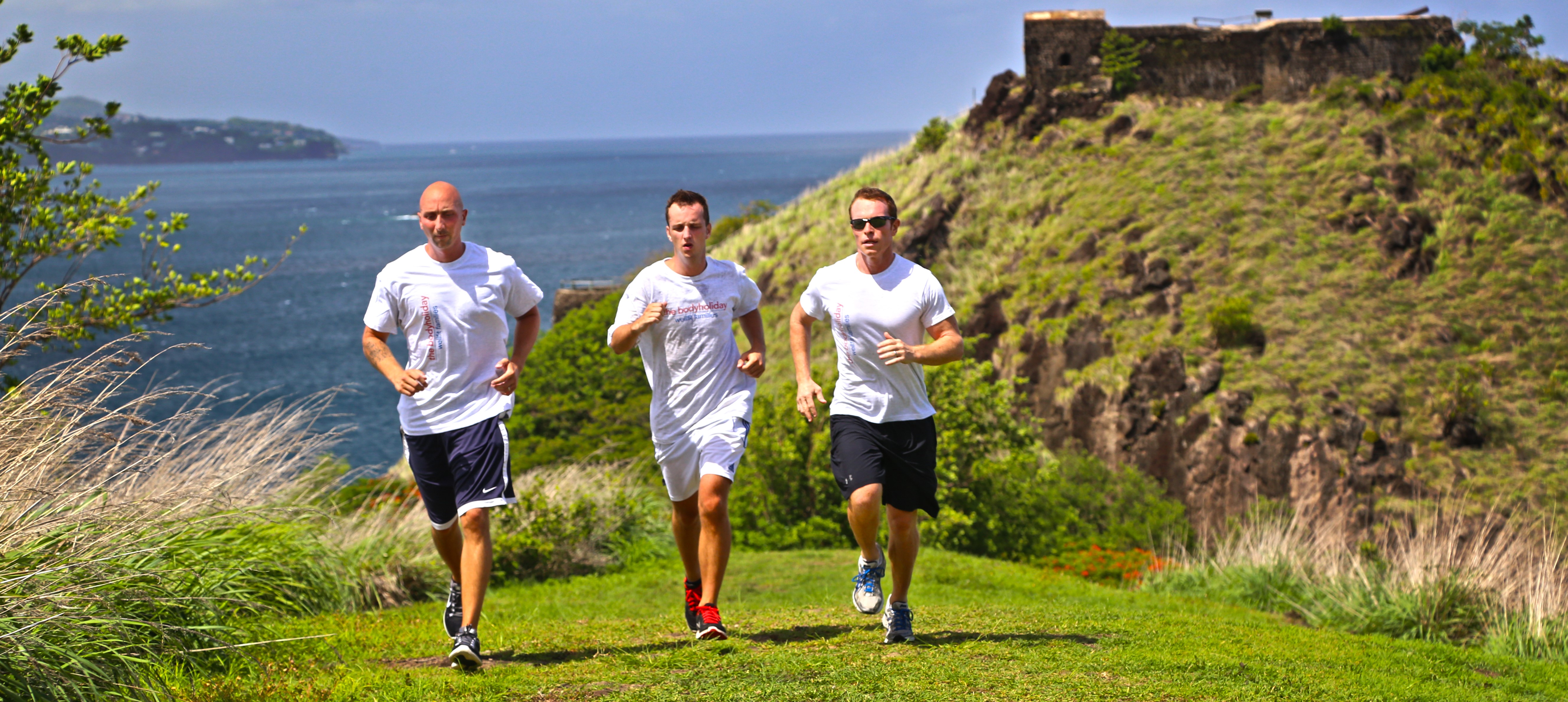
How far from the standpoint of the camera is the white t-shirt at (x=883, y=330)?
5871 mm

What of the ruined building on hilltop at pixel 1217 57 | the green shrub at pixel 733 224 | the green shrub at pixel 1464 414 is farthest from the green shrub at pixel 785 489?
the green shrub at pixel 733 224

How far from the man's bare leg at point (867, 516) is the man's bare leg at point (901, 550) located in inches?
3.5

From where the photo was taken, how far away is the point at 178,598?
5.66m

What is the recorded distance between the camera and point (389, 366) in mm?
5750

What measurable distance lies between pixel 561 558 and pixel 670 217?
6864 millimetres

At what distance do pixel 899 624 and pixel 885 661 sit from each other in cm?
47

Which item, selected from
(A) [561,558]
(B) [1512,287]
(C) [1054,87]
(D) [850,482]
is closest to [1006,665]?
(D) [850,482]

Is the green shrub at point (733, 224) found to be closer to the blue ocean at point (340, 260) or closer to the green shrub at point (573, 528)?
the blue ocean at point (340, 260)

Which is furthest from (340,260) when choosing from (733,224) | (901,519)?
(901,519)

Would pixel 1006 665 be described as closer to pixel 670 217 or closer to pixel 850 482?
pixel 850 482

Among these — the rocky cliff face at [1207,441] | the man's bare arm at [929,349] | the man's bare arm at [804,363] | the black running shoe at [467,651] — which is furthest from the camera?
the rocky cliff face at [1207,441]

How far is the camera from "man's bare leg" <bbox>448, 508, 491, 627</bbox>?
5582 millimetres

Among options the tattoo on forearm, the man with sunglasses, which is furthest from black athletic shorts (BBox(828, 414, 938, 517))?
the tattoo on forearm

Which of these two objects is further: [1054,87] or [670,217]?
[1054,87]
